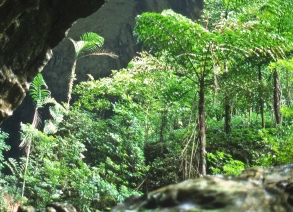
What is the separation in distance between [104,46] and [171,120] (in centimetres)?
658

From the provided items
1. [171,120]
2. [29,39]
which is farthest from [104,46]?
[29,39]

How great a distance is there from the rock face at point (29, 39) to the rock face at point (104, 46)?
8.09 meters

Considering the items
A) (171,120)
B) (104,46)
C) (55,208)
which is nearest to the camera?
(55,208)

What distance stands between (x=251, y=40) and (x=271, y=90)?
4.66 feet

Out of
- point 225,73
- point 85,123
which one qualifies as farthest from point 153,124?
point 225,73

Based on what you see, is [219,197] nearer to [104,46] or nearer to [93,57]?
[93,57]

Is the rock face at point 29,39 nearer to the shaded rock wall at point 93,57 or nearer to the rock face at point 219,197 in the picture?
the rock face at point 219,197

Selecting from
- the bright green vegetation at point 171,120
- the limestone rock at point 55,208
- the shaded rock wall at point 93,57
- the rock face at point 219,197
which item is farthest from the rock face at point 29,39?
the shaded rock wall at point 93,57

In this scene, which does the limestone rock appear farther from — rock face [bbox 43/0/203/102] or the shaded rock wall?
rock face [bbox 43/0/203/102]

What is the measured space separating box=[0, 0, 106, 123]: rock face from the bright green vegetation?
1138mm

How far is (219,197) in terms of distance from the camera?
1.48 metres

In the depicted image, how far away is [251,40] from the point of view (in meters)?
4.77

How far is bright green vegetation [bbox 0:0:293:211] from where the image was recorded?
481 centimetres

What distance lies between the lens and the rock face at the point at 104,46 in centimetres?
1345
